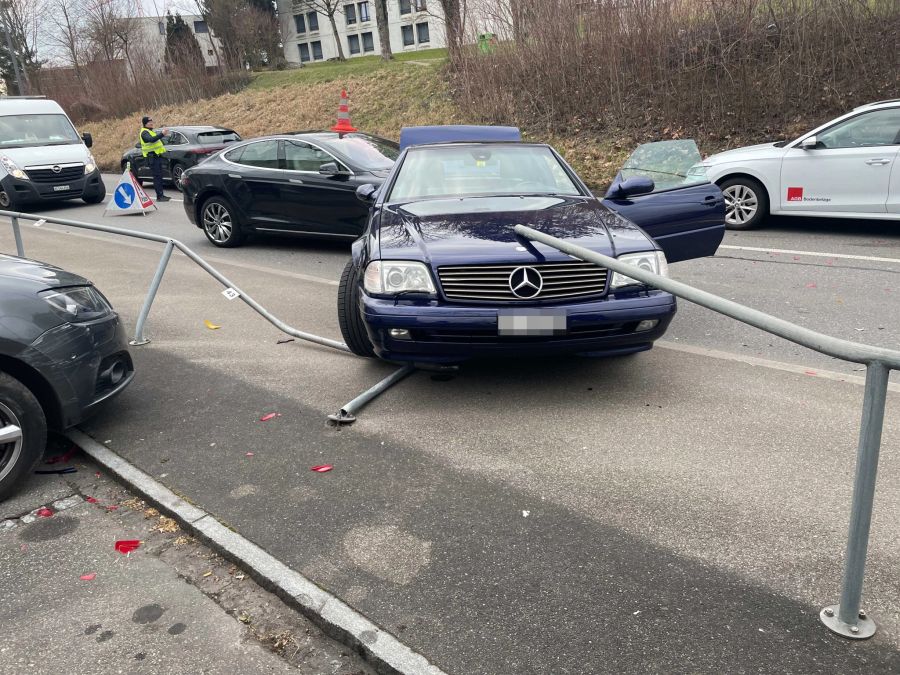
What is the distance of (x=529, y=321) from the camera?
420 centimetres

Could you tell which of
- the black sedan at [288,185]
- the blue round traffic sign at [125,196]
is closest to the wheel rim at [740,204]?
the black sedan at [288,185]

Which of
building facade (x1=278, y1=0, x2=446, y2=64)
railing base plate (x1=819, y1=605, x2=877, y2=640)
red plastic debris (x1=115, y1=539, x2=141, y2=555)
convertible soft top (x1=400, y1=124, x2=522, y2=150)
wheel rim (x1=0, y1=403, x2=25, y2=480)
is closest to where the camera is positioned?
railing base plate (x1=819, y1=605, x2=877, y2=640)

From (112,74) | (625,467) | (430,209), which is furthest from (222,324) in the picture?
(112,74)

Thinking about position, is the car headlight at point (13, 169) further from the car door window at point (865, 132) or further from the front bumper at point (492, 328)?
the car door window at point (865, 132)

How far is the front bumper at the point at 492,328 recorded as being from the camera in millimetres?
4238

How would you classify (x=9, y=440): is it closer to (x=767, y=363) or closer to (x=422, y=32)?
(x=767, y=363)

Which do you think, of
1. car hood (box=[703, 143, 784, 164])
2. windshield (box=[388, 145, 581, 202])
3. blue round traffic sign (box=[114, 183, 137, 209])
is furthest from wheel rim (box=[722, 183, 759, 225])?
blue round traffic sign (box=[114, 183, 137, 209])

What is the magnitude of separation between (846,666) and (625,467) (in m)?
1.49

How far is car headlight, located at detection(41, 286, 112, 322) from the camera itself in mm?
4027

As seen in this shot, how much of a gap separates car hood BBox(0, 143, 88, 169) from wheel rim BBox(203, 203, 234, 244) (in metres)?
7.37

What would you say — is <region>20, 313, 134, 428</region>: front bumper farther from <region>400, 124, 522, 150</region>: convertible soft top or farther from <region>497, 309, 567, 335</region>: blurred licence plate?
<region>400, 124, 522, 150</region>: convertible soft top

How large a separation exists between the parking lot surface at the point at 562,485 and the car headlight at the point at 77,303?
Result: 716mm

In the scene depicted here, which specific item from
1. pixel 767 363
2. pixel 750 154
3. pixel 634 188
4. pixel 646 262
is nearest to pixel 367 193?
pixel 634 188

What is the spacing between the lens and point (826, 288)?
719 centimetres
